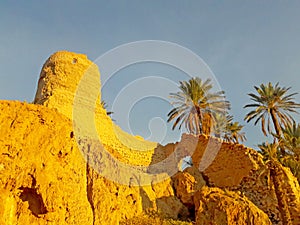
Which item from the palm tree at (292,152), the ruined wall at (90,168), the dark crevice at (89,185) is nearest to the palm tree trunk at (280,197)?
the ruined wall at (90,168)

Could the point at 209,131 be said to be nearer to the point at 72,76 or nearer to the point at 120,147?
the point at 120,147

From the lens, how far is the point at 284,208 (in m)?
18.0

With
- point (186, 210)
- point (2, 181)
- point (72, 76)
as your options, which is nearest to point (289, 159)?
point (186, 210)

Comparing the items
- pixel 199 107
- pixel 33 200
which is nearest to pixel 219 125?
pixel 199 107

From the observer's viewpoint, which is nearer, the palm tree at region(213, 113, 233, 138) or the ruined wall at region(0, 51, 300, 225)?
the ruined wall at region(0, 51, 300, 225)

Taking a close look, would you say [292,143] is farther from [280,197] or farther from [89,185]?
[89,185]

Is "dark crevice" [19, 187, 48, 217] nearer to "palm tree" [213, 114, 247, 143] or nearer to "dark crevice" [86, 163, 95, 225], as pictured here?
"dark crevice" [86, 163, 95, 225]

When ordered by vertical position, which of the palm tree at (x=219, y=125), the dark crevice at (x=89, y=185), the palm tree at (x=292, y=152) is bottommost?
the dark crevice at (x=89, y=185)

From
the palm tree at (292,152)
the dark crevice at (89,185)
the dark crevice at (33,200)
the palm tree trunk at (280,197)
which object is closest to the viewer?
the dark crevice at (33,200)

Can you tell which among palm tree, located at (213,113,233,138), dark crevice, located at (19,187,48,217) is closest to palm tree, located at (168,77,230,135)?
palm tree, located at (213,113,233,138)

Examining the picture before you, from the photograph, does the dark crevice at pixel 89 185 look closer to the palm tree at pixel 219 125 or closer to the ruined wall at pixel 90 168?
the ruined wall at pixel 90 168

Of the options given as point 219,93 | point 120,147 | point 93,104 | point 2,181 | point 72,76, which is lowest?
point 2,181

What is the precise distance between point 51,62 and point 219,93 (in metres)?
13.7

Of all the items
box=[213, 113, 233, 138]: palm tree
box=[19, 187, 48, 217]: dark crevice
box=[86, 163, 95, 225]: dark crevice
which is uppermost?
box=[213, 113, 233, 138]: palm tree
